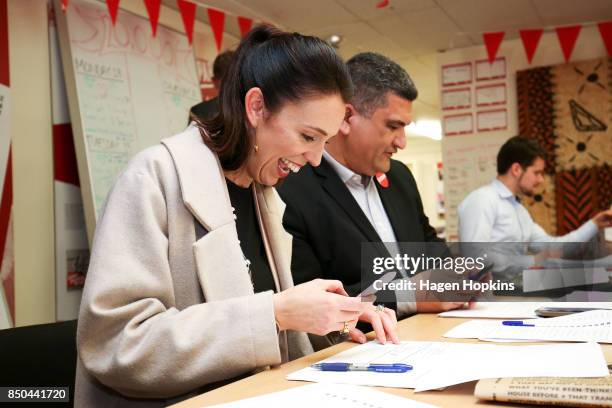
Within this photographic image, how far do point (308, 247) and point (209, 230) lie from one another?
825 mm

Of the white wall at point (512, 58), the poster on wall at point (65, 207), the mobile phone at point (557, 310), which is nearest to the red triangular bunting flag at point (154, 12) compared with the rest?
the poster on wall at point (65, 207)

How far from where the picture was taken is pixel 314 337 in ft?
5.02

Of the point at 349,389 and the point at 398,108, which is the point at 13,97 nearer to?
the point at 398,108

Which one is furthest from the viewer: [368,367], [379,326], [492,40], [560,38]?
[492,40]

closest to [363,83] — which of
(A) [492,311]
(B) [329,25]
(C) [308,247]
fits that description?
(C) [308,247]

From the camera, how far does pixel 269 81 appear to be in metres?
1.39

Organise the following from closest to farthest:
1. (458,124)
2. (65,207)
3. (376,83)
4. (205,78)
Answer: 1. (376,83)
2. (65,207)
3. (205,78)
4. (458,124)

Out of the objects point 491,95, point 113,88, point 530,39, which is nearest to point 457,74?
point 491,95

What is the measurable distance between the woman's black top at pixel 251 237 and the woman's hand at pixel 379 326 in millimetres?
232

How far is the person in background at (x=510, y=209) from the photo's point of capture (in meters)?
3.93

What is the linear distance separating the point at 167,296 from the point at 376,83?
1.39 m

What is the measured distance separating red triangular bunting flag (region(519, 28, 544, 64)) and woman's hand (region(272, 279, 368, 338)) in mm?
4492

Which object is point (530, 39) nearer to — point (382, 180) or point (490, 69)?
point (490, 69)

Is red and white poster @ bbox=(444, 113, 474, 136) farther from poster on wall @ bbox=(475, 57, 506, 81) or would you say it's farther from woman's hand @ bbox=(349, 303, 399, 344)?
woman's hand @ bbox=(349, 303, 399, 344)
